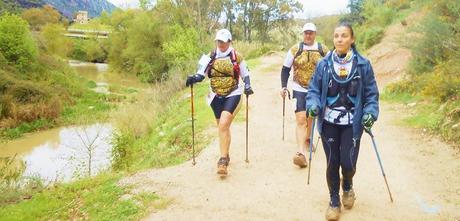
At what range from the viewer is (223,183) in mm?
7129

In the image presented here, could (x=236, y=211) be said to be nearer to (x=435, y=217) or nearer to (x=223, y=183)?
(x=223, y=183)

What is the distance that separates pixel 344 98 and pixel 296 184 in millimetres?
2183

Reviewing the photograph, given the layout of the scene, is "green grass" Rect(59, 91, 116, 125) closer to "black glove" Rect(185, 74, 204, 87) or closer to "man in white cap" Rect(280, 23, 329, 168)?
"black glove" Rect(185, 74, 204, 87)

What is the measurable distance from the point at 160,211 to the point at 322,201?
6.80ft

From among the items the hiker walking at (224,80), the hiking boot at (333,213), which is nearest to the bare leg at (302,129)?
the hiker walking at (224,80)

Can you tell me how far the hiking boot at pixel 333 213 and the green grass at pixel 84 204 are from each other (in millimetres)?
2347

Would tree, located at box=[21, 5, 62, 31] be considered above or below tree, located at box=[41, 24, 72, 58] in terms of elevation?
above

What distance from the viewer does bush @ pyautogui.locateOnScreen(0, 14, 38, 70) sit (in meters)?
33.3

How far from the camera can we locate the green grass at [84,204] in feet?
21.3

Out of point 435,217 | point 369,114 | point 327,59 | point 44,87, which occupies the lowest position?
point 44,87

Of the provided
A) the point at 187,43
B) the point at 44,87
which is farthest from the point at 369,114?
the point at 44,87

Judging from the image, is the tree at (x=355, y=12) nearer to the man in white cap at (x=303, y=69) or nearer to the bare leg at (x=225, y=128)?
the man in white cap at (x=303, y=69)

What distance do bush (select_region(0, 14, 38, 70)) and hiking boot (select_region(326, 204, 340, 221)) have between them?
106 feet

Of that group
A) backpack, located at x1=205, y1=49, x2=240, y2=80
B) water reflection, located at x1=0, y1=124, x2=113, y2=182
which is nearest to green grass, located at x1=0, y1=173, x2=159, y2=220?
backpack, located at x1=205, y1=49, x2=240, y2=80
